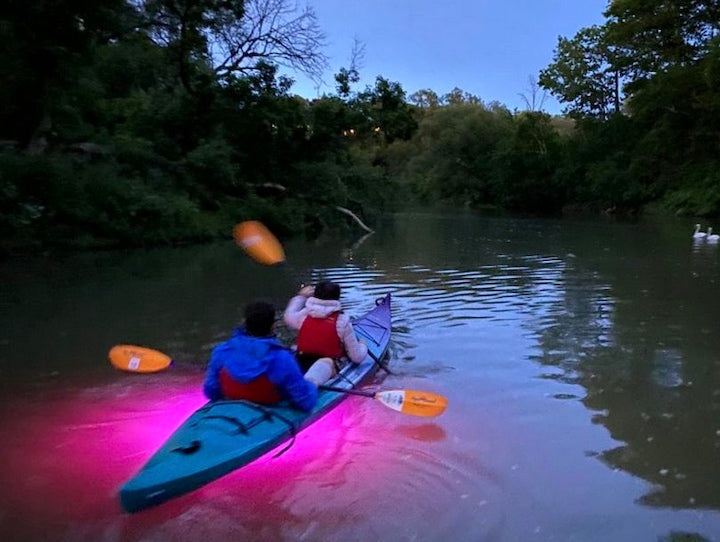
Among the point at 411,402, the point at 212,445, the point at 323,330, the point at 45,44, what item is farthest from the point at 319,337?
the point at 45,44

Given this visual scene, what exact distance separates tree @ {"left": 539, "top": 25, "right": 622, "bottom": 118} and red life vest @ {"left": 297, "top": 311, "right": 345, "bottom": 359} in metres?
38.8

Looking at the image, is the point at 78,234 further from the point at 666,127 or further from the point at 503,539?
the point at 666,127

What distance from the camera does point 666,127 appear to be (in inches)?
1334

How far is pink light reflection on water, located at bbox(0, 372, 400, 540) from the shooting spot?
3.79 meters

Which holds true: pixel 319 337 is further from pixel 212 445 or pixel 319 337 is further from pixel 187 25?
pixel 187 25

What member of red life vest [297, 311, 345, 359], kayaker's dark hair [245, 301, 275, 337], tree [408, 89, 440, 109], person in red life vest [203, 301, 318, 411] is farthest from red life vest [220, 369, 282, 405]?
tree [408, 89, 440, 109]

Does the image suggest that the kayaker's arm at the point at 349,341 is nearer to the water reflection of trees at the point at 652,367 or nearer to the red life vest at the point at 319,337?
the red life vest at the point at 319,337

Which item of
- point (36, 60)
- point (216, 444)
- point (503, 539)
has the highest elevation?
point (36, 60)

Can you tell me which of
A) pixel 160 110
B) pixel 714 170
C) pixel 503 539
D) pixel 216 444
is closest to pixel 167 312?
pixel 216 444

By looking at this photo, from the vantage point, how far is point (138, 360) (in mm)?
6219

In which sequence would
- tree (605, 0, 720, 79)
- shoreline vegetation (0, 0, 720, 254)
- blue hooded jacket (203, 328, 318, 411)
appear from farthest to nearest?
tree (605, 0, 720, 79), shoreline vegetation (0, 0, 720, 254), blue hooded jacket (203, 328, 318, 411)

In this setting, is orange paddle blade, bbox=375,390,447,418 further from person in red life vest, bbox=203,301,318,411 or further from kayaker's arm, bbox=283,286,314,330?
kayaker's arm, bbox=283,286,314,330

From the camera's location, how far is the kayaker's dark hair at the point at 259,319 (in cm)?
454

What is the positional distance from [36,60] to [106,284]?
165 inches
